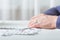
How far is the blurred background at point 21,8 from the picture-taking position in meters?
1.60

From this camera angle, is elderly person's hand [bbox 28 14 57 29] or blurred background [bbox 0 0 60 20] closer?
elderly person's hand [bbox 28 14 57 29]

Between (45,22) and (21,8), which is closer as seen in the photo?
(45,22)

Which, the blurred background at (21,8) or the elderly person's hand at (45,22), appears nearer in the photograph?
the elderly person's hand at (45,22)

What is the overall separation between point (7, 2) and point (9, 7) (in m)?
0.06

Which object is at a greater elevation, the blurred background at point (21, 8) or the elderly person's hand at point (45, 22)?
the blurred background at point (21, 8)

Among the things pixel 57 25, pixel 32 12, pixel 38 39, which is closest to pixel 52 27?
pixel 57 25

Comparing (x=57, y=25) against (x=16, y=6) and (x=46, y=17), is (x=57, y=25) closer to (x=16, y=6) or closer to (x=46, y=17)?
(x=46, y=17)

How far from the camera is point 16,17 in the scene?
5.39 ft

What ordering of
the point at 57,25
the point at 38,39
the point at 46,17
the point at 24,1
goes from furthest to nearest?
the point at 24,1 < the point at 46,17 < the point at 57,25 < the point at 38,39

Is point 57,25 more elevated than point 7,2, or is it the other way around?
point 7,2

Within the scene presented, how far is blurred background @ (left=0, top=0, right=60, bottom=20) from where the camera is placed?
1.60m

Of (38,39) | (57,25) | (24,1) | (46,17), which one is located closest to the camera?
(38,39)

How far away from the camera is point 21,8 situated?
5.30ft

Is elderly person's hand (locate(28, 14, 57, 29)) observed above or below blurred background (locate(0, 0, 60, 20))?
below
